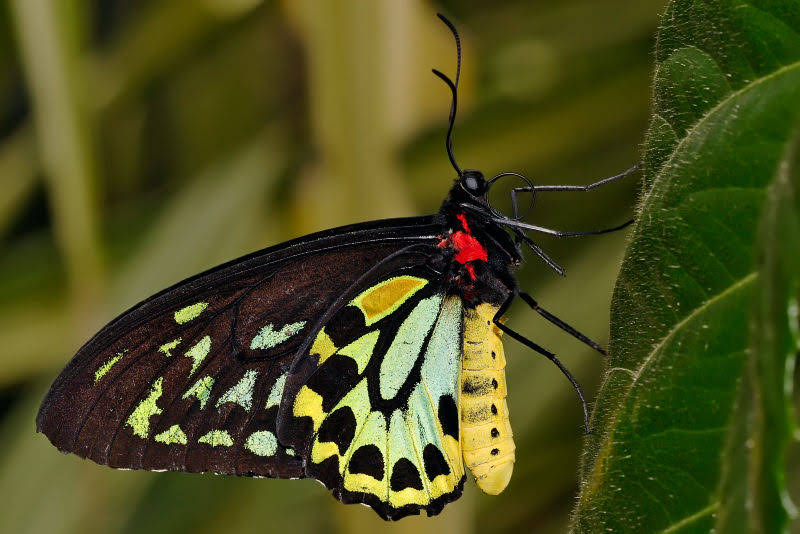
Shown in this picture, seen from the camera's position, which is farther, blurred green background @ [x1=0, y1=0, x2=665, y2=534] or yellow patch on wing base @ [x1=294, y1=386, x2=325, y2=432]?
blurred green background @ [x1=0, y1=0, x2=665, y2=534]

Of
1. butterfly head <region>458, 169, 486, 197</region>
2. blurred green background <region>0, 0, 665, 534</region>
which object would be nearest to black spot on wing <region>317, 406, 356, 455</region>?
butterfly head <region>458, 169, 486, 197</region>

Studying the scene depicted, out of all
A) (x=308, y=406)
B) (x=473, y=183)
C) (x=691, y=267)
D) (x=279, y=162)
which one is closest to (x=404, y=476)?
(x=308, y=406)

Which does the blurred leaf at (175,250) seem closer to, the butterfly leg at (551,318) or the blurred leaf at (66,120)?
the blurred leaf at (66,120)

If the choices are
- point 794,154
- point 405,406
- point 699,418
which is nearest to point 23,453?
point 405,406

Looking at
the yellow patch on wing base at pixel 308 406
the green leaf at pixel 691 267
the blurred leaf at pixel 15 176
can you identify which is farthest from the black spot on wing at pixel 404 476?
the blurred leaf at pixel 15 176

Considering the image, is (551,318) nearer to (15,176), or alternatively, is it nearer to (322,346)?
(322,346)

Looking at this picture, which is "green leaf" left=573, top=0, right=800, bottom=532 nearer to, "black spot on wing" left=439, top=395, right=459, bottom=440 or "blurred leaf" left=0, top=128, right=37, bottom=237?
"black spot on wing" left=439, top=395, right=459, bottom=440
